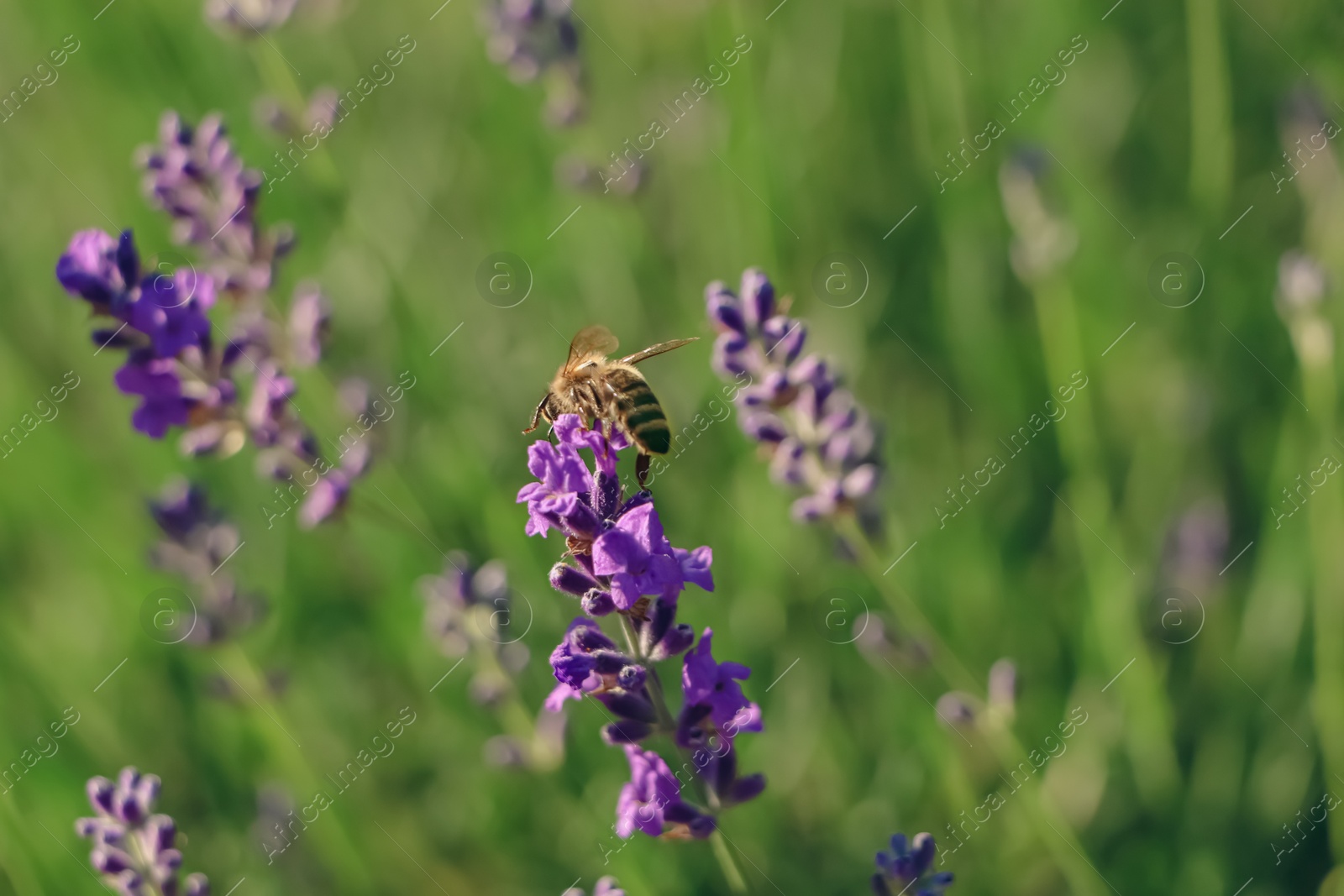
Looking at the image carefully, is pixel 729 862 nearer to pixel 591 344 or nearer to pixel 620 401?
pixel 620 401

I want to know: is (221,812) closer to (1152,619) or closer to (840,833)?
(840,833)

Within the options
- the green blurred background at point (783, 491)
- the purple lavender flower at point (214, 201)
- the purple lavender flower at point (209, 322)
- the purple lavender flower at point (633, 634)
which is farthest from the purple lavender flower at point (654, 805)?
the purple lavender flower at point (214, 201)

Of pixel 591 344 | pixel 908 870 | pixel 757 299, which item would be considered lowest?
pixel 908 870

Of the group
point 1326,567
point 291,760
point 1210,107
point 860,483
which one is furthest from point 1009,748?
point 1210,107

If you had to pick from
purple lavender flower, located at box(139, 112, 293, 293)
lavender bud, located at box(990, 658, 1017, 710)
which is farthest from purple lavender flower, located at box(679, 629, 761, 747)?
purple lavender flower, located at box(139, 112, 293, 293)

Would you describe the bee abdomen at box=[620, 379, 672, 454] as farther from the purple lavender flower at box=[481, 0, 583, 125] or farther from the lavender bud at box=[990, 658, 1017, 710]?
the purple lavender flower at box=[481, 0, 583, 125]

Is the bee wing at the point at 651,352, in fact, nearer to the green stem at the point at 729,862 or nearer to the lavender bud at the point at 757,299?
the lavender bud at the point at 757,299

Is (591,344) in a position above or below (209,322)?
below

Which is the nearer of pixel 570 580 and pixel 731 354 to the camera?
pixel 570 580
